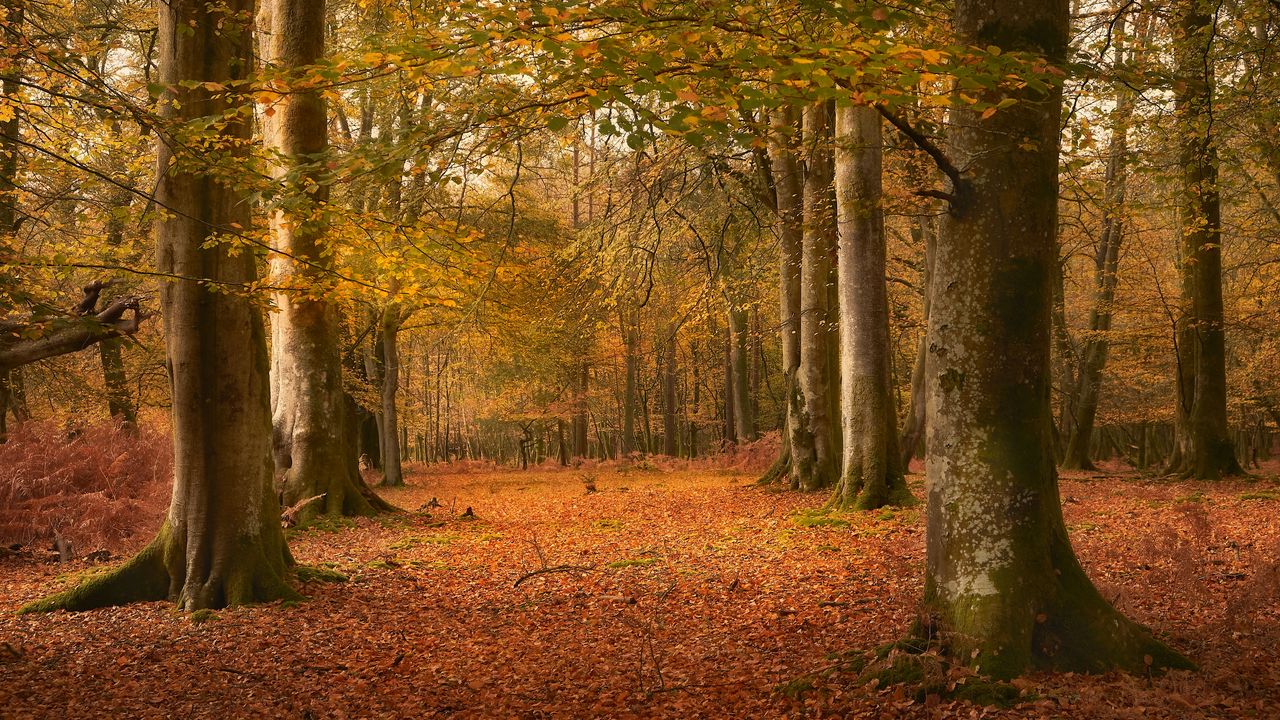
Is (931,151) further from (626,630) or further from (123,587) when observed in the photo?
(123,587)

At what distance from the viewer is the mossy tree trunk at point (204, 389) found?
637 cm

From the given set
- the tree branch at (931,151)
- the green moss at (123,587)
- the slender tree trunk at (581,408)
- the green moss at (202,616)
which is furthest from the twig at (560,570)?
the slender tree trunk at (581,408)

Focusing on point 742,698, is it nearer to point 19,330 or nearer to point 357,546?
point 19,330

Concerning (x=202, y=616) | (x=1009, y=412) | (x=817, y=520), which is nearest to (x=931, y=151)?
(x=1009, y=412)

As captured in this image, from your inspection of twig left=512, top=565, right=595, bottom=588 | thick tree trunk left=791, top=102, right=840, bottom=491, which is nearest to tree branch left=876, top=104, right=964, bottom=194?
twig left=512, top=565, right=595, bottom=588

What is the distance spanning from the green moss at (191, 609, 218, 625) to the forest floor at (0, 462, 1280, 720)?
0.09m

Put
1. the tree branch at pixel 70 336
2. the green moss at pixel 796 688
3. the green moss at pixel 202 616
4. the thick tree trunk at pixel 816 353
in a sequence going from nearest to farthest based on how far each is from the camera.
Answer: the green moss at pixel 796 688
the tree branch at pixel 70 336
the green moss at pixel 202 616
the thick tree trunk at pixel 816 353

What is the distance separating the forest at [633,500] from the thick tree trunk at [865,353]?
56mm

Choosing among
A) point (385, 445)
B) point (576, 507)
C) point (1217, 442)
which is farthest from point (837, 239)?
point (385, 445)

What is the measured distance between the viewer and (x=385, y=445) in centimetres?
1980

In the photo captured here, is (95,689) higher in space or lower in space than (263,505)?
lower

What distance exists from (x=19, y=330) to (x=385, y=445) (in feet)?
49.4

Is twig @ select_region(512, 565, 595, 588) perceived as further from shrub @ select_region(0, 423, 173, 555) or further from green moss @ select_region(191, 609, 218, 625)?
shrub @ select_region(0, 423, 173, 555)

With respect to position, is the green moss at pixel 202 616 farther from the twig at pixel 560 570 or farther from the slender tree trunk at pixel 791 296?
the slender tree trunk at pixel 791 296
